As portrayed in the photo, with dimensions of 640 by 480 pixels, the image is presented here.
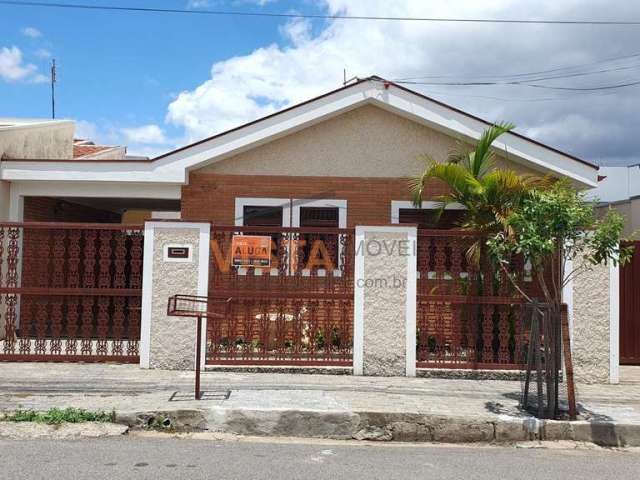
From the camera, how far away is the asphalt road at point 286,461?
522 cm

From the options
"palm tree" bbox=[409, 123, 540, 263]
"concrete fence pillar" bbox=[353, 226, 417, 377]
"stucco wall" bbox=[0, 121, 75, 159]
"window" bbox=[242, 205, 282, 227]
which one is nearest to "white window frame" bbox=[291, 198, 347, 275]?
"window" bbox=[242, 205, 282, 227]

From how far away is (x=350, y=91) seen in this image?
10789 mm

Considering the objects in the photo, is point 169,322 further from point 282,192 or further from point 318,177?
point 318,177

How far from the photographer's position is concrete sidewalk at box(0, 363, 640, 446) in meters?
6.62

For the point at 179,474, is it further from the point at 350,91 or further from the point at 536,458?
the point at 350,91

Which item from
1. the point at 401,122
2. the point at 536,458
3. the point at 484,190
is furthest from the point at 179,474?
the point at 401,122

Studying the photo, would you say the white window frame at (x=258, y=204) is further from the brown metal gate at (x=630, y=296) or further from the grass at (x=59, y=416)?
the brown metal gate at (x=630, y=296)

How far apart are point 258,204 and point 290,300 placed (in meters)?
2.75

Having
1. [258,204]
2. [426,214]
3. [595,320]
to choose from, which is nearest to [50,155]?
[258,204]

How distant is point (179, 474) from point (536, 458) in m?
3.31

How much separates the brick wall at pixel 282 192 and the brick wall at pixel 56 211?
2994 millimetres

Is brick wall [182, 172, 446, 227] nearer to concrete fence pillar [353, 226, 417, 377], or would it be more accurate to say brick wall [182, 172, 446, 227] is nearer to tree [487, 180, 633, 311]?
concrete fence pillar [353, 226, 417, 377]

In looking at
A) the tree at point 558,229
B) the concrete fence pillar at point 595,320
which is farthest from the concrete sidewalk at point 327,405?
the tree at point 558,229

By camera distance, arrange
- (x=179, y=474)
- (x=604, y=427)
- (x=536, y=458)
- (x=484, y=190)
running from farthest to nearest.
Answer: (x=484, y=190)
(x=604, y=427)
(x=536, y=458)
(x=179, y=474)
